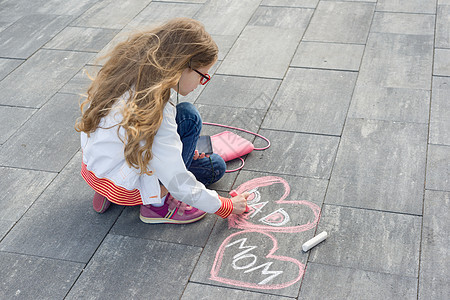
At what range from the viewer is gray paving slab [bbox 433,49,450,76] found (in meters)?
4.52

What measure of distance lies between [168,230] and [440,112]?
7.34ft

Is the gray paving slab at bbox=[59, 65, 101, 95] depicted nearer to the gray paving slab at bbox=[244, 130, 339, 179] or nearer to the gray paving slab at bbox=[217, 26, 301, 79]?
the gray paving slab at bbox=[217, 26, 301, 79]

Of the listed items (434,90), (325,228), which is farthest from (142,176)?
(434,90)

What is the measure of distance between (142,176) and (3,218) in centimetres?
105

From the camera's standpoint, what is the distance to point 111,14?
6000 millimetres

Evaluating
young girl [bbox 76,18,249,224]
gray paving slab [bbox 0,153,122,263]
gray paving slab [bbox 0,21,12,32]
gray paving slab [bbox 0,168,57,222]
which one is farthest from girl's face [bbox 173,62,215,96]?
gray paving slab [bbox 0,21,12,32]

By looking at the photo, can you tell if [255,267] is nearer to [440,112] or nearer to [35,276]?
[35,276]

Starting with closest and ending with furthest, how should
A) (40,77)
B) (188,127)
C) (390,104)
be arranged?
(188,127), (390,104), (40,77)

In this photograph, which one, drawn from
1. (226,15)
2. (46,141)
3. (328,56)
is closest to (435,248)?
(328,56)

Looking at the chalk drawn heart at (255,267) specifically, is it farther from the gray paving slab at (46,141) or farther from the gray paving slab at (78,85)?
the gray paving slab at (78,85)

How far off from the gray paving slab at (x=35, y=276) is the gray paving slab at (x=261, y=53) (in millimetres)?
2374

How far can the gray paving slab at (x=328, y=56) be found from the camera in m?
4.73

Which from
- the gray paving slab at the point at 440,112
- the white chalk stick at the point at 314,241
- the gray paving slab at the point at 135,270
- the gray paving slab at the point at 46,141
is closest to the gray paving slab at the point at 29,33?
the gray paving slab at the point at 46,141

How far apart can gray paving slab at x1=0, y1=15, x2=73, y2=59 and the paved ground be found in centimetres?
2
